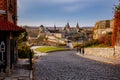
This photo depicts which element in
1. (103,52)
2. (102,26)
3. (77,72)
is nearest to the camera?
(77,72)

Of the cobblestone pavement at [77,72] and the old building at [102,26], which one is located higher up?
the old building at [102,26]

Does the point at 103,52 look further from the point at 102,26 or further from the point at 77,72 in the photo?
the point at 102,26

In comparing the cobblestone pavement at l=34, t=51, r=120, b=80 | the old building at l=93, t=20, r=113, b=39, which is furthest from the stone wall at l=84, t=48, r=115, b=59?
the old building at l=93, t=20, r=113, b=39

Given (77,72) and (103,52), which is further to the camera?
(103,52)

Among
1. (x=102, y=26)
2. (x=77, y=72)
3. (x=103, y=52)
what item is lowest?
(x=77, y=72)

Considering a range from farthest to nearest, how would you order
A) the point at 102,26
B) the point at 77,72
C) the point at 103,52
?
the point at 102,26
the point at 103,52
the point at 77,72

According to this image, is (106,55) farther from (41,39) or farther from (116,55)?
(41,39)

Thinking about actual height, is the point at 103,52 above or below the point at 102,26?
below

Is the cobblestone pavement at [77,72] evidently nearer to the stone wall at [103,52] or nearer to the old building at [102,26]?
the stone wall at [103,52]

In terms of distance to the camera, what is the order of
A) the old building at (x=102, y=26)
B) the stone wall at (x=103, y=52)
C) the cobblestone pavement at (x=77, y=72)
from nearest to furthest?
the cobblestone pavement at (x=77, y=72) < the stone wall at (x=103, y=52) < the old building at (x=102, y=26)

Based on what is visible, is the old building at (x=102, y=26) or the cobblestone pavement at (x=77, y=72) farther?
the old building at (x=102, y=26)

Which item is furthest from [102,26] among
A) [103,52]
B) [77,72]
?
[77,72]

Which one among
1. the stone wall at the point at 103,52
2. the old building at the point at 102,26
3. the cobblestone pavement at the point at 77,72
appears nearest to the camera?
the cobblestone pavement at the point at 77,72

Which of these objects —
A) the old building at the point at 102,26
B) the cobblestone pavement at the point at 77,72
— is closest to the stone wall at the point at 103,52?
the cobblestone pavement at the point at 77,72
